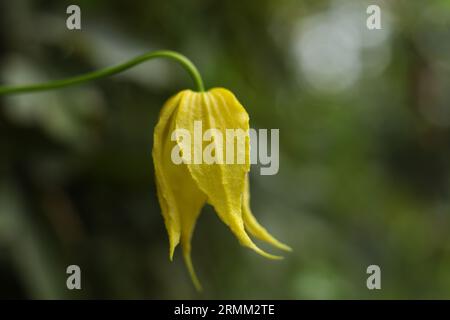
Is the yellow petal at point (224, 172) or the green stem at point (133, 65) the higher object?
the green stem at point (133, 65)

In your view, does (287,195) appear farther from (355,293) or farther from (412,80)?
(412,80)

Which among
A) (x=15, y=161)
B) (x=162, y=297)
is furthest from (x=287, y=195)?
(x=15, y=161)

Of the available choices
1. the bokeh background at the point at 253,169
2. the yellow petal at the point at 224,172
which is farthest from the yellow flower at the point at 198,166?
the bokeh background at the point at 253,169

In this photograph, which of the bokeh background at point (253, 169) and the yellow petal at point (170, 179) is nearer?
the yellow petal at point (170, 179)

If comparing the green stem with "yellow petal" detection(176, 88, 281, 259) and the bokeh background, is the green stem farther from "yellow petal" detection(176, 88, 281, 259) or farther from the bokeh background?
the bokeh background

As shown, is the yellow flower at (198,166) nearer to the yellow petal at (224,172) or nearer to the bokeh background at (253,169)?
the yellow petal at (224,172)

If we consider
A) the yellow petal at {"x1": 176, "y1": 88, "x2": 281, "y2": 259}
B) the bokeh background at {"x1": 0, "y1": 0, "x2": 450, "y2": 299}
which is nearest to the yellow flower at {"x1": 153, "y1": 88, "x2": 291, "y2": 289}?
the yellow petal at {"x1": 176, "y1": 88, "x2": 281, "y2": 259}

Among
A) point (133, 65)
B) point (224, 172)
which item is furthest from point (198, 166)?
point (133, 65)
